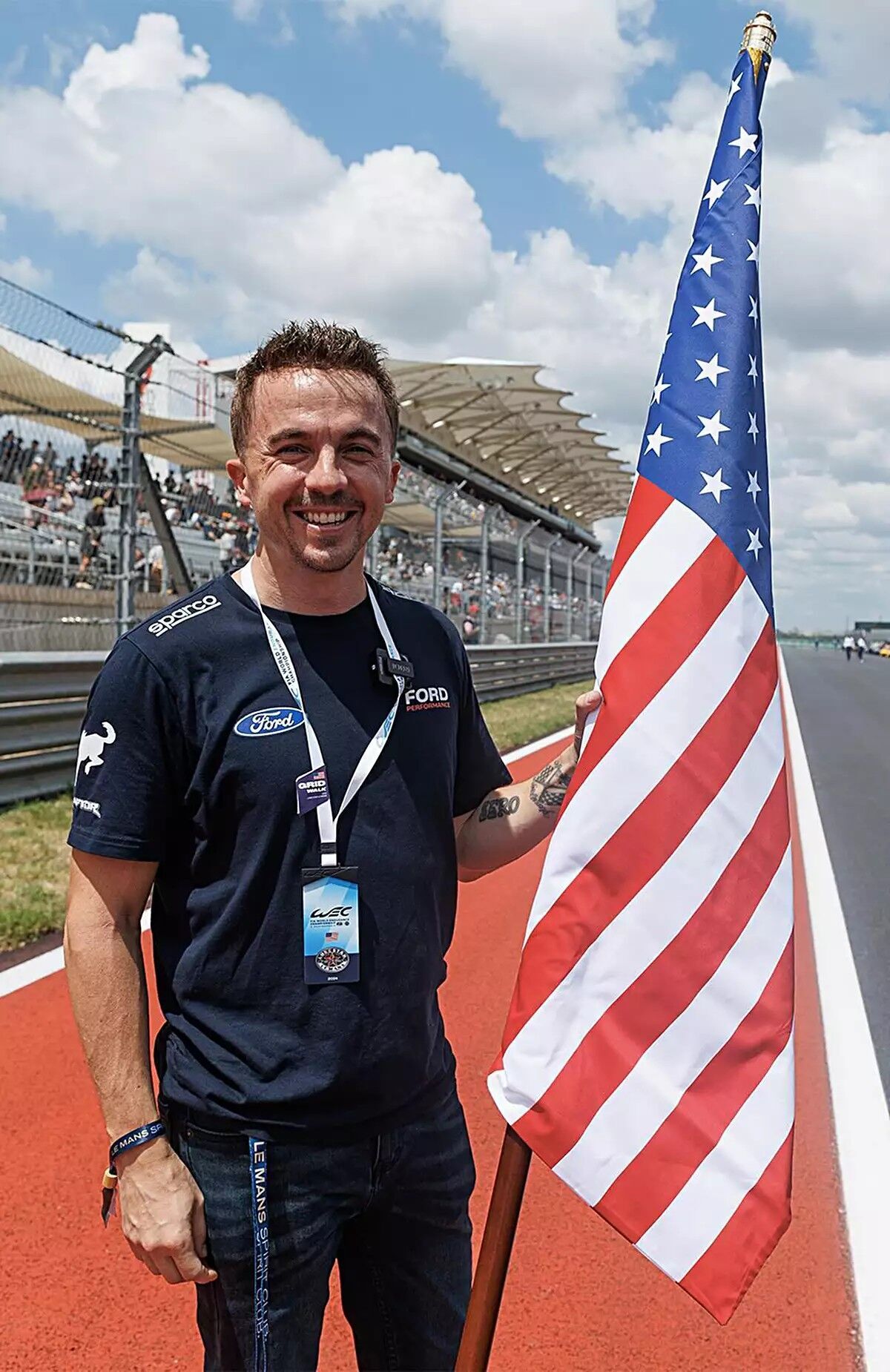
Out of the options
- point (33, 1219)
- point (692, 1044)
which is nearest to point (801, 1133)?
point (692, 1044)

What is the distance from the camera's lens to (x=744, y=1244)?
2.05 meters

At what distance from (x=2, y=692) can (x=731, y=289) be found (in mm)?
6352

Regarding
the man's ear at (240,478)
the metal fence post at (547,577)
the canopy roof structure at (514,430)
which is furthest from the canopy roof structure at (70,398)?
the canopy roof structure at (514,430)

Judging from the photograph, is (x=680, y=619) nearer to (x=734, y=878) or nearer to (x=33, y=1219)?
(x=734, y=878)

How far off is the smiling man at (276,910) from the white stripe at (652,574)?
0.48 meters

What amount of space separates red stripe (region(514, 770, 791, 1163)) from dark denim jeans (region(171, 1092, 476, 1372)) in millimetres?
176

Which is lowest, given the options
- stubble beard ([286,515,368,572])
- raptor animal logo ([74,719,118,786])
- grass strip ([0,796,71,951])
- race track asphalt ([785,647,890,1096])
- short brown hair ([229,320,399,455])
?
race track asphalt ([785,647,890,1096])

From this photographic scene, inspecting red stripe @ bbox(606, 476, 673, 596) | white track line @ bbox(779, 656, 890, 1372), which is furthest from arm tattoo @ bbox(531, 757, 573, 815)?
white track line @ bbox(779, 656, 890, 1372)

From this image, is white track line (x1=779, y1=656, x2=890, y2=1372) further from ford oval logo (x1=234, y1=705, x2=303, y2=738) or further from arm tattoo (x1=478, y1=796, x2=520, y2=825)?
ford oval logo (x1=234, y1=705, x2=303, y2=738)

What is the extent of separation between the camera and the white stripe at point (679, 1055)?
2.06 meters

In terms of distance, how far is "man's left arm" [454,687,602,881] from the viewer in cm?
232

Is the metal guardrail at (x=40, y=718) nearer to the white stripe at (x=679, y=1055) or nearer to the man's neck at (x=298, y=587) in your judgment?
the man's neck at (x=298, y=587)

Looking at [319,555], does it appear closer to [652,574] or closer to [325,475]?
[325,475]

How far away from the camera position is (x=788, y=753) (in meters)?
15.2
